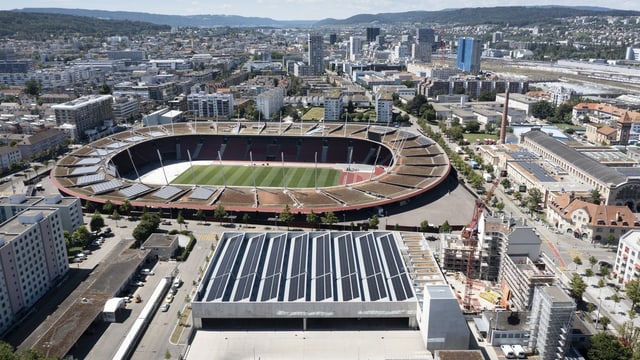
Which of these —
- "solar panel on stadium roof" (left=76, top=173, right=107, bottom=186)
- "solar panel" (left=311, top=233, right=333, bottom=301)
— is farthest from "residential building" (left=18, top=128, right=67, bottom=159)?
"solar panel" (left=311, top=233, right=333, bottom=301)

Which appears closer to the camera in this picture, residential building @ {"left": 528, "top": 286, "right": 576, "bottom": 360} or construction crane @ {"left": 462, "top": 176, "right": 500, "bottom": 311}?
residential building @ {"left": 528, "top": 286, "right": 576, "bottom": 360}

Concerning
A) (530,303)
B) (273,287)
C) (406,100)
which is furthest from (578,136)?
(273,287)

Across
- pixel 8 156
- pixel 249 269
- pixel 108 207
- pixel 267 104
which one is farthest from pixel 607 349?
pixel 267 104

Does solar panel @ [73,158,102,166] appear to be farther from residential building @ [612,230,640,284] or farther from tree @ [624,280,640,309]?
tree @ [624,280,640,309]

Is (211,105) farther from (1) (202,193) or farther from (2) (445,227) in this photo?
(2) (445,227)

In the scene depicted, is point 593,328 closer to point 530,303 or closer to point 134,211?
point 530,303

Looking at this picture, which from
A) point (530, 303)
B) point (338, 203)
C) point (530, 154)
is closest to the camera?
point (530, 303)
